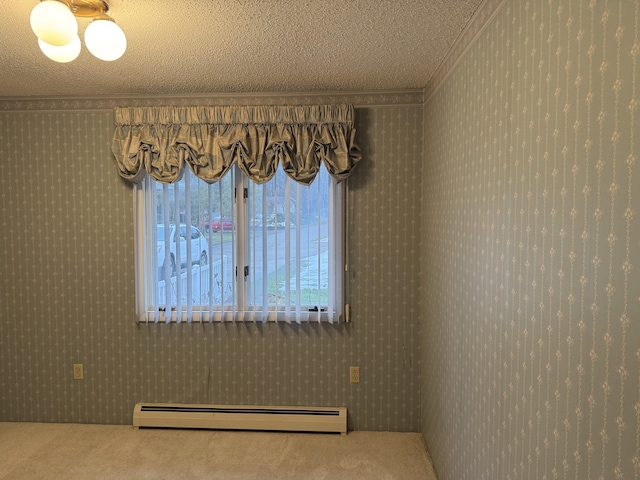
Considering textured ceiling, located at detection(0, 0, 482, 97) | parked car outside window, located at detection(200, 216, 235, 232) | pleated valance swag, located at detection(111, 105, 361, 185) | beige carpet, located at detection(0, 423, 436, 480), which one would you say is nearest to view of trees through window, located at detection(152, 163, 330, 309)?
parked car outside window, located at detection(200, 216, 235, 232)

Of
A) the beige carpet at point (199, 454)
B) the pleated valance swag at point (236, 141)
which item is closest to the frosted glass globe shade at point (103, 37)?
the pleated valance swag at point (236, 141)

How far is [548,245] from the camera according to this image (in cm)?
115

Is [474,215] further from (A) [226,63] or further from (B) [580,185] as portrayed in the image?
(A) [226,63]

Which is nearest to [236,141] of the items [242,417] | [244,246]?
[244,246]

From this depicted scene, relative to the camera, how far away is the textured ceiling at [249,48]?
5.61 ft

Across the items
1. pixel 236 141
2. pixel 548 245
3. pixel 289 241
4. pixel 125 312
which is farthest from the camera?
pixel 125 312

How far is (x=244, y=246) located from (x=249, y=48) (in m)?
1.30

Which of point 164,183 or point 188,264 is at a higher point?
point 164,183

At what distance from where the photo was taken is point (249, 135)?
2809 mm

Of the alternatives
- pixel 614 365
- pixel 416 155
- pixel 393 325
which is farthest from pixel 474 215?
pixel 393 325

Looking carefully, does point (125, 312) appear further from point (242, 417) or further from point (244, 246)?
point (242, 417)

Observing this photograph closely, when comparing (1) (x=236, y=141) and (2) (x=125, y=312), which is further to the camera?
(2) (x=125, y=312)

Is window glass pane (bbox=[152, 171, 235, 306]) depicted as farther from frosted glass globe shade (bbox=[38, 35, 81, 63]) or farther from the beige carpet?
frosted glass globe shade (bbox=[38, 35, 81, 63])

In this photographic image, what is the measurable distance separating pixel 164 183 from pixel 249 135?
2.20 ft
